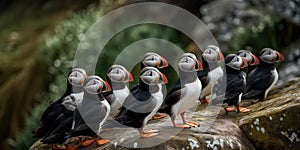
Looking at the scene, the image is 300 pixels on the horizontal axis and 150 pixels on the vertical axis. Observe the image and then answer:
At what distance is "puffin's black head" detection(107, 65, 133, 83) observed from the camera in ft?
11.0

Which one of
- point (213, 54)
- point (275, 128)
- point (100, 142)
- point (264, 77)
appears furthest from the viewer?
point (264, 77)

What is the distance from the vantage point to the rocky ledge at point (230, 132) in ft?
10.4

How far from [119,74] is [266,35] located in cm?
295

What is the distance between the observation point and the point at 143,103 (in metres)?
3.09

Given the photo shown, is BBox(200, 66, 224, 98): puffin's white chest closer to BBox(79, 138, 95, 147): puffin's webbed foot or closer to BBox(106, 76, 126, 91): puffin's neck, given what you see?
BBox(106, 76, 126, 91): puffin's neck

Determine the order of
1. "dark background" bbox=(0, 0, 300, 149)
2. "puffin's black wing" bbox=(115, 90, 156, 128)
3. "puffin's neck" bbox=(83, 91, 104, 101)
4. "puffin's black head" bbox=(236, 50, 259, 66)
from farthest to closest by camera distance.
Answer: "dark background" bbox=(0, 0, 300, 149), "puffin's black head" bbox=(236, 50, 259, 66), "puffin's neck" bbox=(83, 91, 104, 101), "puffin's black wing" bbox=(115, 90, 156, 128)

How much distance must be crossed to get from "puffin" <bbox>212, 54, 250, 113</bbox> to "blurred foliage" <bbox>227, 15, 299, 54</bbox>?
2263mm

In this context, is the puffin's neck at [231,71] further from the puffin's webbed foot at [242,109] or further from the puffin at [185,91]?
the puffin at [185,91]

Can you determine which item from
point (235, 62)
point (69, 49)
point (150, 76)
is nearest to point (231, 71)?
point (235, 62)

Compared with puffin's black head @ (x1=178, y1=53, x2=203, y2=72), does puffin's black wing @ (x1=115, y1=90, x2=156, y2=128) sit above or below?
below

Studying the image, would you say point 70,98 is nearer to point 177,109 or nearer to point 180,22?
point 177,109

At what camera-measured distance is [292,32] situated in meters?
6.41

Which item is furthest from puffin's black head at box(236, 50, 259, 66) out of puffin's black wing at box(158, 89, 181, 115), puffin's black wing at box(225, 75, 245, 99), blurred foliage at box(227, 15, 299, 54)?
blurred foliage at box(227, 15, 299, 54)

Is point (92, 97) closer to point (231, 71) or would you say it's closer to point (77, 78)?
point (77, 78)
